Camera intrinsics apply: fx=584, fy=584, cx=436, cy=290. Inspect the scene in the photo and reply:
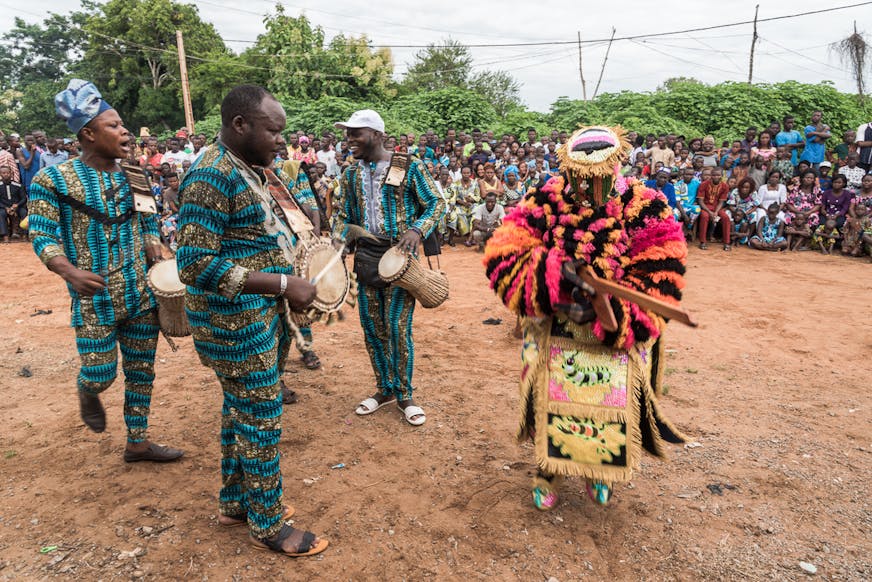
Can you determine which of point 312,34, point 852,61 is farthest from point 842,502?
point 312,34

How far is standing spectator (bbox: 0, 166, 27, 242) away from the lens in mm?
12758

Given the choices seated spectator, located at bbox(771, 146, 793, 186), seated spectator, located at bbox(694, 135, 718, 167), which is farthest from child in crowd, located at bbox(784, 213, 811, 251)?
seated spectator, located at bbox(694, 135, 718, 167)

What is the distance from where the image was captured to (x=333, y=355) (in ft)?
19.4

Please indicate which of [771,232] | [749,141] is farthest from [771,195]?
[749,141]

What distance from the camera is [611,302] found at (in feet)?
9.59

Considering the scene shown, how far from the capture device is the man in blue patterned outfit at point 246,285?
2.38 metres

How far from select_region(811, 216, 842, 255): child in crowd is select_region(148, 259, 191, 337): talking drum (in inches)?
468

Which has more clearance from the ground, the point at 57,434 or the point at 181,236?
the point at 181,236

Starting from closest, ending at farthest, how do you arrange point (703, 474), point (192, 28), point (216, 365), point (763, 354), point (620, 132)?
point (216, 365), point (620, 132), point (703, 474), point (763, 354), point (192, 28)

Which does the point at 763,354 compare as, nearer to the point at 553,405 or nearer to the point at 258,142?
the point at 553,405

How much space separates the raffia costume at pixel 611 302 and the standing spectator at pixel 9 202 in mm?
13700

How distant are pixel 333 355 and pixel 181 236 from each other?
363 cm

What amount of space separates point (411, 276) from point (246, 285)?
1836 millimetres

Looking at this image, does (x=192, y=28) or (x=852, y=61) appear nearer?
(x=852, y=61)
